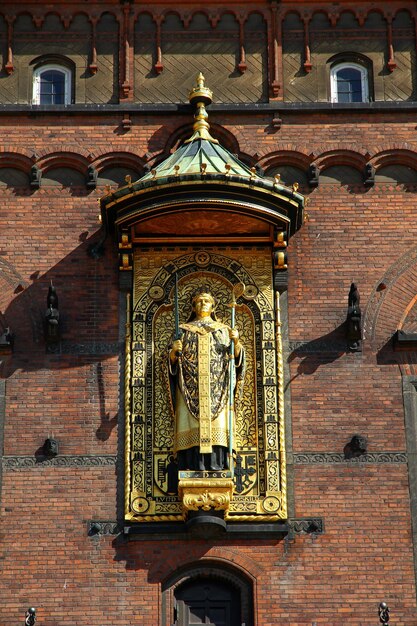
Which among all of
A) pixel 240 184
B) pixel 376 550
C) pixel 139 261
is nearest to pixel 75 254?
pixel 139 261

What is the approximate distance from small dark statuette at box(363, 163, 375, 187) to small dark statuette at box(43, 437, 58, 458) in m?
5.69

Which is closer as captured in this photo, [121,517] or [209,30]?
[121,517]

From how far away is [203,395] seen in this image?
21.6m

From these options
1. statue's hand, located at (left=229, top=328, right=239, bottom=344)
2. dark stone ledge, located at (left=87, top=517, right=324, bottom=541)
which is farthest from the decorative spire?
dark stone ledge, located at (left=87, top=517, right=324, bottom=541)

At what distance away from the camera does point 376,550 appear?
70.1ft

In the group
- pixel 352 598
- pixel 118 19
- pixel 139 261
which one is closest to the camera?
pixel 352 598

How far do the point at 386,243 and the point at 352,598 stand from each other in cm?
504

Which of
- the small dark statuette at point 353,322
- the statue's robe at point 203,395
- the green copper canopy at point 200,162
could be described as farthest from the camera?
the small dark statuette at point 353,322

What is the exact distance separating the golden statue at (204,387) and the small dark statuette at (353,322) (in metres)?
1.47

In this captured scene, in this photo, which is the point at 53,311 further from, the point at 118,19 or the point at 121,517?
the point at 118,19

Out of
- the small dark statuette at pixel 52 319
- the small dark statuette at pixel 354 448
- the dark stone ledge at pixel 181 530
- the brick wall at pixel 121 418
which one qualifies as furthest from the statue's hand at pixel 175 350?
the small dark statuette at pixel 354 448

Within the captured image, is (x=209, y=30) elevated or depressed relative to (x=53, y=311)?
elevated

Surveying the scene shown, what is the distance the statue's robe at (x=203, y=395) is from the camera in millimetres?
21391

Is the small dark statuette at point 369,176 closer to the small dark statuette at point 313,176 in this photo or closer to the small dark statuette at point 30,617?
the small dark statuette at point 313,176
